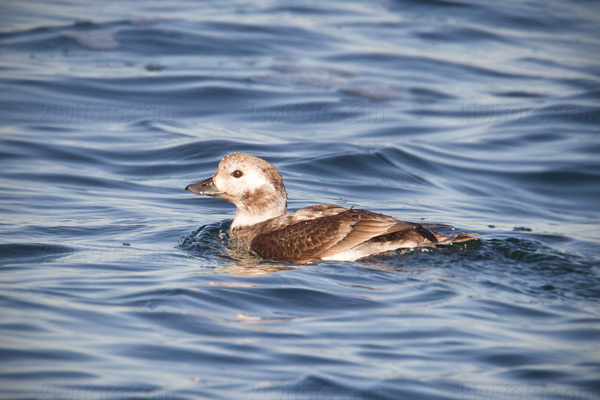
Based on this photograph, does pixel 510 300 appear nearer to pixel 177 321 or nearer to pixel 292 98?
pixel 177 321

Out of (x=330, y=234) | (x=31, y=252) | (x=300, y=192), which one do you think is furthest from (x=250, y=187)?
(x=300, y=192)

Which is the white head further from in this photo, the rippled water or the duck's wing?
the duck's wing

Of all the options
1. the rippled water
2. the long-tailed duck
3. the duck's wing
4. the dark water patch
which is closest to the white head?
the long-tailed duck

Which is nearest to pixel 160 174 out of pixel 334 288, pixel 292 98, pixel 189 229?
pixel 189 229

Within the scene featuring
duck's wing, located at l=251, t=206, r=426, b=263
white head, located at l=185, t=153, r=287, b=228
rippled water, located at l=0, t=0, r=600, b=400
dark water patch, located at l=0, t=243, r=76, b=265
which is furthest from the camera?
white head, located at l=185, t=153, r=287, b=228

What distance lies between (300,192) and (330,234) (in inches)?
130

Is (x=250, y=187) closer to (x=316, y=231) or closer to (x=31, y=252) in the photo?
(x=316, y=231)

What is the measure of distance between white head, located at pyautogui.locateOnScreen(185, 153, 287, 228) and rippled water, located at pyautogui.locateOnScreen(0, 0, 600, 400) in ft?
1.57

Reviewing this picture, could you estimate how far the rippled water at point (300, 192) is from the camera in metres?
5.44

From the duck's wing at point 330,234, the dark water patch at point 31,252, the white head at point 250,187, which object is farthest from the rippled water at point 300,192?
the white head at point 250,187

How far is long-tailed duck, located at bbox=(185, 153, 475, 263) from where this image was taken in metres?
7.42

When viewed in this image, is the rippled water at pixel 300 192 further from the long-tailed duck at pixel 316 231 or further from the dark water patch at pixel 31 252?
the long-tailed duck at pixel 316 231

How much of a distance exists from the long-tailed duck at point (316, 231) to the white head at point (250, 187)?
0.03ft

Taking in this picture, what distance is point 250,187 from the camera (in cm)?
838
